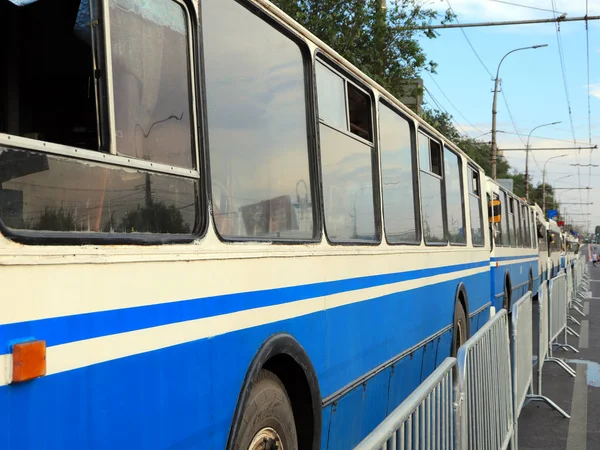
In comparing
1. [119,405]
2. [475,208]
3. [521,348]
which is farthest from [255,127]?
[475,208]

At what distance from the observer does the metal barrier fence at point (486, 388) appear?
13.0 ft

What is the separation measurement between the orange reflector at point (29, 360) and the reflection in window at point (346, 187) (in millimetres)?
2634

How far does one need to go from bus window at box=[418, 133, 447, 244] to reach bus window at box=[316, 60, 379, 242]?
191 centimetres

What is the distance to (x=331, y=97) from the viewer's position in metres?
4.89

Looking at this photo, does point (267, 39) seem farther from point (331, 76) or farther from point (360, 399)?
point (360, 399)

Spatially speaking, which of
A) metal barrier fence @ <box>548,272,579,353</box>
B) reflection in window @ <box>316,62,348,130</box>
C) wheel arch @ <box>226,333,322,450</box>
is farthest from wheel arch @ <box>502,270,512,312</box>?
wheel arch @ <box>226,333,322,450</box>

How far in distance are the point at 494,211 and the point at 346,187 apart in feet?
30.2

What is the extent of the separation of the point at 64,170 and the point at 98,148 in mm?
228

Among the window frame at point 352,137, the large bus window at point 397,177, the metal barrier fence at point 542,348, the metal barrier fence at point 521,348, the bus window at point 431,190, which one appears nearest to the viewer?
the window frame at point 352,137

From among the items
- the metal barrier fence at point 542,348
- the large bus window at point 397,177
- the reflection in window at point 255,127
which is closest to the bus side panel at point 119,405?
the reflection in window at point 255,127

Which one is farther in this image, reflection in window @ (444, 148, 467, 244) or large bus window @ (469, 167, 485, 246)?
large bus window @ (469, 167, 485, 246)

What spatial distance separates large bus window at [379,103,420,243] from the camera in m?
6.07

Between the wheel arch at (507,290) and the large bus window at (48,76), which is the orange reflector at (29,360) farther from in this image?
the wheel arch at (507,290)

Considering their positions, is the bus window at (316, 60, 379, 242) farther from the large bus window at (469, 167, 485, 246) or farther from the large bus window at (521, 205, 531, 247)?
the large bus window at (521, 205, 531, 247)
